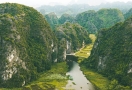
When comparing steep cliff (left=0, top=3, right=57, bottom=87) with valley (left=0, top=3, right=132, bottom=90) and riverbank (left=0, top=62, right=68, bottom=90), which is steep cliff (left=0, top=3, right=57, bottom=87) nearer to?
valley (left=0, top=3, right=132, bottom=90)

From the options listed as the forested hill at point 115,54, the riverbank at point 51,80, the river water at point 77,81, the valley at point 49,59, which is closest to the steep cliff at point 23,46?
the valley at point 49,59

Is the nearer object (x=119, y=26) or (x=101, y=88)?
(x=101, y=88)

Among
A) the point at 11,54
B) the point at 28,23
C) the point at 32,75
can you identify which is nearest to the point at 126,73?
the point at 32,75

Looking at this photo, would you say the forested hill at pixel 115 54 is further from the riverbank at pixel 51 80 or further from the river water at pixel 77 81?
the riverbank at pixel 51 80

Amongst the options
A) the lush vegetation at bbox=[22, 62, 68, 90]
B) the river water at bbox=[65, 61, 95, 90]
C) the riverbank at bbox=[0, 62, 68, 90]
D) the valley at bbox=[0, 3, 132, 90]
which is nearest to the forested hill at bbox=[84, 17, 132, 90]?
the valley at bbox=[0, 3, 132, 90]

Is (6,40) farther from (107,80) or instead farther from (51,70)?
(107,80)

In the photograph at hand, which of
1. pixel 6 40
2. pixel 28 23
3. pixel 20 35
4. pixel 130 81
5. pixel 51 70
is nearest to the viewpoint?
pixel 130 81

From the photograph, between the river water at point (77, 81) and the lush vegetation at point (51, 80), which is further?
the river water at point (77, 81)
